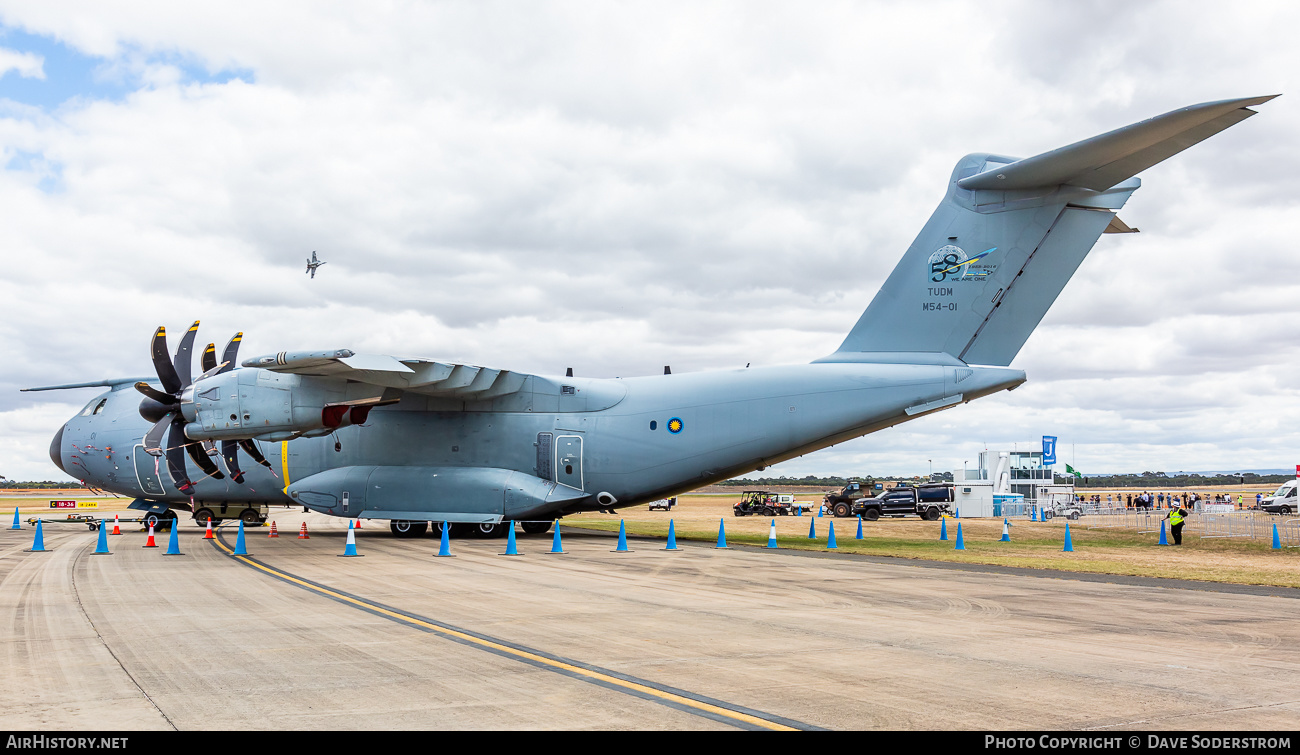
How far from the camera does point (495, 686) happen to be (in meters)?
6.68

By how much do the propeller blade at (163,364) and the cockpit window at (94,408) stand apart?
271 inches

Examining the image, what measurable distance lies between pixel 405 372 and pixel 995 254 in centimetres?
1305

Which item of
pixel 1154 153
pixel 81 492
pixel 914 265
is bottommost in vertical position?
pixel 81 492

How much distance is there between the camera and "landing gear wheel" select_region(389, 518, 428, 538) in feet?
82.4

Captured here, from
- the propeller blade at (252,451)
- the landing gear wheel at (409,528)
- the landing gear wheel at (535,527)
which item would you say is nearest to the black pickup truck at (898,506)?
the landing gear wheel at (535,527)

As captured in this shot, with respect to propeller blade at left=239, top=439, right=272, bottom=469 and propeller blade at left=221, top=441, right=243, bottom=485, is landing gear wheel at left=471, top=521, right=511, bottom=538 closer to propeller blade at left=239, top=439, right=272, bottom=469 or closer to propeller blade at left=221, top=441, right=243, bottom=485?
propeller blade at left=239, top=439, right=272, bottom=469

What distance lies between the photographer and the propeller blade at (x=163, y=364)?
22266mm

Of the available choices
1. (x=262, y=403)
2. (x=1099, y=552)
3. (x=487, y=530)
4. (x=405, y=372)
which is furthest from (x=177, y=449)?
(x=1099, y=552)

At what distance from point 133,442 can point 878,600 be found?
23.2 m

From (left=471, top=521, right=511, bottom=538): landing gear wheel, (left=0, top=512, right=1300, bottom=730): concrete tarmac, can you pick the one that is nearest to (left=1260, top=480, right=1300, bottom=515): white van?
(left=471, top=521, right=511, bottom=538): landing gear wheel

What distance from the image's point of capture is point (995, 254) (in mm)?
20219

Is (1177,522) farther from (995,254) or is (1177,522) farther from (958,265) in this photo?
(958,265)

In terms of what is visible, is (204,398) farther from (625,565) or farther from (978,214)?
(978,214)

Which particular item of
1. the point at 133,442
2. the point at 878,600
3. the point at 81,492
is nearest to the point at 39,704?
the point at 878,600
